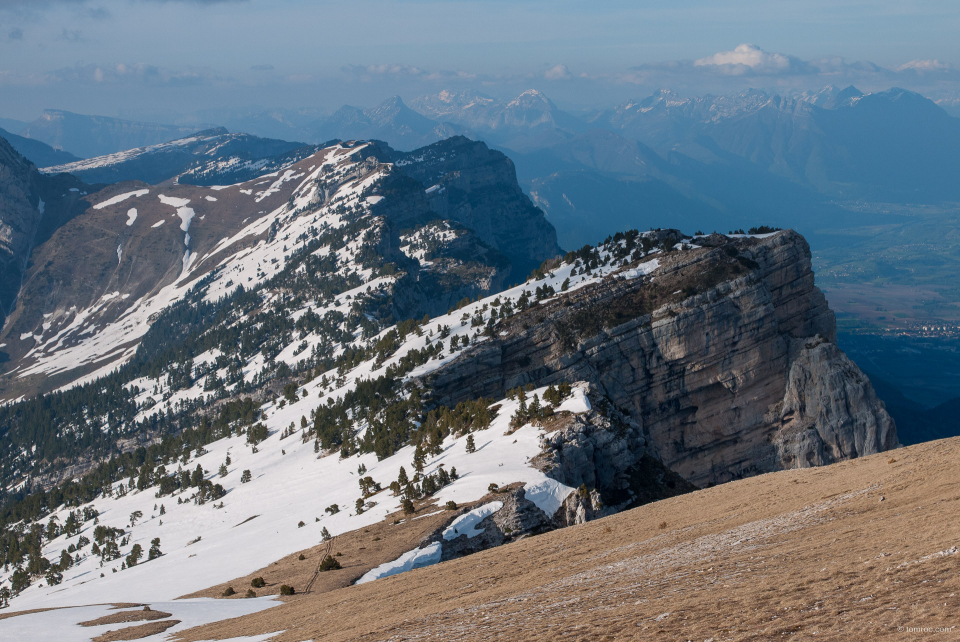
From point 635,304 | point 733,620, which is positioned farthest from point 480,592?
point 635,304

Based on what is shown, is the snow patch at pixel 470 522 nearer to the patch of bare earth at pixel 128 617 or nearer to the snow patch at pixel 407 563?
the snow patch at pixel 407 563

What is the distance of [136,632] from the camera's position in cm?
4244

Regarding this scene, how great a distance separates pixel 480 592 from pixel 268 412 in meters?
147

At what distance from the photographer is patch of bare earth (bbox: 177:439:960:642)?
20922 millimetres

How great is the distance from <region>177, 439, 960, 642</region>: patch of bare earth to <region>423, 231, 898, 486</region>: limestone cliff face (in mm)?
63522

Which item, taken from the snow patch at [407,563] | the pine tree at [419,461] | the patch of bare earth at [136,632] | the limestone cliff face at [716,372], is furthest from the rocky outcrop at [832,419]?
the patch of bare earth at [136,632]

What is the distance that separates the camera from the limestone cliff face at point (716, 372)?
113 m

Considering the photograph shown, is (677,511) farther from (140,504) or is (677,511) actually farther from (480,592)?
(140,504)

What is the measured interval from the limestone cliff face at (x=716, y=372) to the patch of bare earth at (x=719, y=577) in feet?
208

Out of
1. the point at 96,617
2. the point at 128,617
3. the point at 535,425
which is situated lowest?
the point at 128,617

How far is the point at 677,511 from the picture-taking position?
48.4 metres

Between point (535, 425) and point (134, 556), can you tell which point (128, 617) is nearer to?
point (535, 425)

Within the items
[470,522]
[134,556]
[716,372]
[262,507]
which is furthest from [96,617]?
[716,372]

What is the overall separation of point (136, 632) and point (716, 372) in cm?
9820
